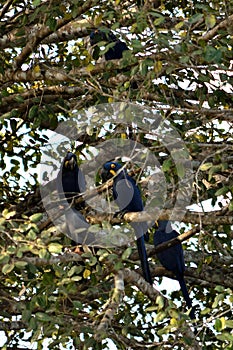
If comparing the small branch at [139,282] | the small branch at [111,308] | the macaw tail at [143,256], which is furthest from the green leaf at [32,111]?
the small branch at [111,308]

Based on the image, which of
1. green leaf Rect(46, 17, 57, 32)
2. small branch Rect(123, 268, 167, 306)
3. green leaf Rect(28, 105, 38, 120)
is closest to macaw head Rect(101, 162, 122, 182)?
green leaf Rect(28, 105, 38, 120)

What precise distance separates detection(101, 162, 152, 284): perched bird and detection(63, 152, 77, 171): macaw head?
313 mm

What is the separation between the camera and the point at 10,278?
4867 millimetres

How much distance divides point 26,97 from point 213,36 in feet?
4.62

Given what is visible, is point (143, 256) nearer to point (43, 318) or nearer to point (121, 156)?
point (121, 156)

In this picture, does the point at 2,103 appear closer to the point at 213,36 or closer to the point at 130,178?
the point at 130,178

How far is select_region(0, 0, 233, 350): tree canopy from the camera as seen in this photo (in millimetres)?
3932

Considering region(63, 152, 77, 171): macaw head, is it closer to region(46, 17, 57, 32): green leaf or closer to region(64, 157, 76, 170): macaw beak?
region(64, 157, 76, 170): macaw beak

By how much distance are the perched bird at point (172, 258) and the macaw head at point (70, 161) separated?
77 centimetres

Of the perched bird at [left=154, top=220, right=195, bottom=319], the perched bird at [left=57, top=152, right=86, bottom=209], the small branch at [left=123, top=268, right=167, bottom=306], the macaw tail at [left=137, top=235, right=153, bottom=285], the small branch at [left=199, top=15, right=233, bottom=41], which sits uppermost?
the small branch at [left=199, top=15, right=233, bottom=41]

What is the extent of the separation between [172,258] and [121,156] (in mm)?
1120

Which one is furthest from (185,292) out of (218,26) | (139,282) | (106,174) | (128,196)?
(218,26)

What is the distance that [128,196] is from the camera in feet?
17.5

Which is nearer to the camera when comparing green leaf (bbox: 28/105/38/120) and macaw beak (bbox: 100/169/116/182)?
green leaf (bbox: 28/105/38/120)
